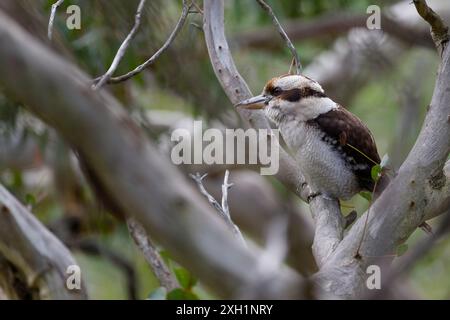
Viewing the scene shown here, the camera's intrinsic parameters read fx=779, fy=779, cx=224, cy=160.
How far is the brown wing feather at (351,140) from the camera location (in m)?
2.45

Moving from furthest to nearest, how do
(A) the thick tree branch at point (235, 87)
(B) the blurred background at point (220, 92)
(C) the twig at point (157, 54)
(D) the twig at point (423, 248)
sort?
1. (B) the blurred background at point (220, 92)
2. (A) the thick tree branch at point (235, 87)
3. (C) the twig at point (157, 54)
4. (D) the twig at point (423, 248)

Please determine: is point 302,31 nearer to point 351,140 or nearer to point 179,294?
point 351,140

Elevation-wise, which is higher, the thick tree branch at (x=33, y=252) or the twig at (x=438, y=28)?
the twig at (x=438, y=28)

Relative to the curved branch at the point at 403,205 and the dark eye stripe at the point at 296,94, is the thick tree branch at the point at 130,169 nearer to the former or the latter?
the curved branch at the point at 403,205

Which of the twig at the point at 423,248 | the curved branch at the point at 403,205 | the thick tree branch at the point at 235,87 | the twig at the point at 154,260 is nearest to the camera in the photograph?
the twig at the point at 423,248

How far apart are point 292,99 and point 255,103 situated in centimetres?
17

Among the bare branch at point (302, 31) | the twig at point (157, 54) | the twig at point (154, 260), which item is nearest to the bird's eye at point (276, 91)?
the twig at point (157, 54)

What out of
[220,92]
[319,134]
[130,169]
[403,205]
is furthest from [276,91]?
[130,169]

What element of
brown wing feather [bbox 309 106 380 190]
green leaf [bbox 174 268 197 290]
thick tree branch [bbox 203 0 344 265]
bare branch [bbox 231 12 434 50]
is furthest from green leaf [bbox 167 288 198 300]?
bare branch [bbox 231 12 434 50]

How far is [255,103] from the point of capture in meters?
2.34

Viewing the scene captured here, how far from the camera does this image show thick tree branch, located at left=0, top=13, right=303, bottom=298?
3.32 ft

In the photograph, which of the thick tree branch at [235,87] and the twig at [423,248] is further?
the thick tree branch at [235,87]
